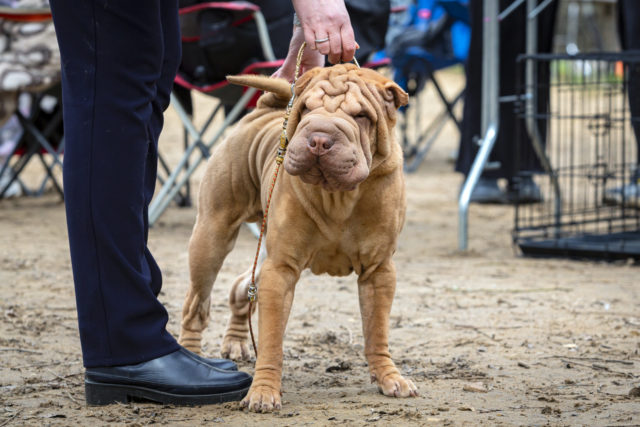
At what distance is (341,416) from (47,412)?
0.77 m

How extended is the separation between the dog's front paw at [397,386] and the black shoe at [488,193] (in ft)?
14.1

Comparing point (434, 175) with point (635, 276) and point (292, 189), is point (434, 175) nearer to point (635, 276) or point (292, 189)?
point (635, 276)

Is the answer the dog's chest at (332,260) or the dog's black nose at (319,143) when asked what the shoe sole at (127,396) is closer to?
the dog's chest at (332,260)

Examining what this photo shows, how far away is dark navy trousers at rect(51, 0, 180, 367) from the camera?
2.10m

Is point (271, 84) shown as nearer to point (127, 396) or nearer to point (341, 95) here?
point (341, 95)

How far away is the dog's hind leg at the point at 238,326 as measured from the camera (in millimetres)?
2932

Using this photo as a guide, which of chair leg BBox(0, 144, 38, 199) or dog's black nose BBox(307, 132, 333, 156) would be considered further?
chair leg BBox(0, 144, 38, 199)

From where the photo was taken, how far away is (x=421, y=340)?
3.11 metres

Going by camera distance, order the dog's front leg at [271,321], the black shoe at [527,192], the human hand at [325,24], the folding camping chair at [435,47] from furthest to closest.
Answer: the folding camping chair at [435,47], the black shoe at [527,192], the dog's front leg at [271,321], the human hand at [325,24]

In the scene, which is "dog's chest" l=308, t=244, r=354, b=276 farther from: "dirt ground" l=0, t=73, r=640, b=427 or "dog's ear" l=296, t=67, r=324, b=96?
"dog's ear" l=296, t=67, r=324, b=96

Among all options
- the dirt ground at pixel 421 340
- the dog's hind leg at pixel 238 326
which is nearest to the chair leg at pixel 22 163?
the dirt ground at pixel 421 340

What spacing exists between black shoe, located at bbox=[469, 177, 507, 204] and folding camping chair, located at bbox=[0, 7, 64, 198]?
3.13 meters

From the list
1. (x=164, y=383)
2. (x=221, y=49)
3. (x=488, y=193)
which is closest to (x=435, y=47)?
(x=488, y=193)

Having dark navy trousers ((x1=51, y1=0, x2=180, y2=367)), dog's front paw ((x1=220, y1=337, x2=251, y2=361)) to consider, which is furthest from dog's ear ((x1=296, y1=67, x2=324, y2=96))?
dog's front paw ((x1=220, y1=337, x2=251, y2=361))
